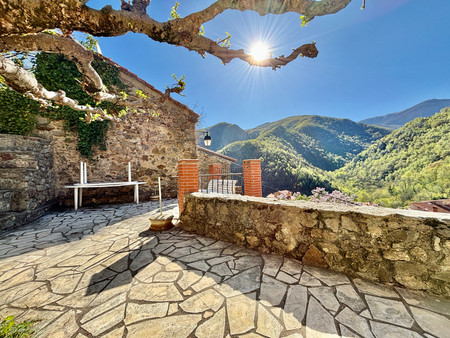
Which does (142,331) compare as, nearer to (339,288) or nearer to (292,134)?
(339,288)

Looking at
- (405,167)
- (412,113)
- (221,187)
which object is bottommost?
(221,187)

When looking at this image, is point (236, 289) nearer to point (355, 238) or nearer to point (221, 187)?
point (355, 238)

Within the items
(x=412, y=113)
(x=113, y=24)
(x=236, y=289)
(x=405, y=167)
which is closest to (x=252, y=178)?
(x=236, y=289)

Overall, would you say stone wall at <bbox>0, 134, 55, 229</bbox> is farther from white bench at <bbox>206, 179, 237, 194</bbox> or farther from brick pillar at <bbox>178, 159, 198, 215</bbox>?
white bench at <bbox>206, 179, 237, 194</bbox>

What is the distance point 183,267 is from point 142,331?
2.85 feet

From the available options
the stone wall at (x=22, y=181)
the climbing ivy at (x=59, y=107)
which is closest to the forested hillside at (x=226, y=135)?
the climbing ivy at (x=59, y=107)

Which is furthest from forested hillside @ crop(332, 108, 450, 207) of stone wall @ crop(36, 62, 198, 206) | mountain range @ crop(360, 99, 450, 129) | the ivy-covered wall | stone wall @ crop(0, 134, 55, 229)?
mountain range @ crop(360, 99, 450, 129)

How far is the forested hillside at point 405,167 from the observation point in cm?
2378

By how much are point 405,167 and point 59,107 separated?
45.7m

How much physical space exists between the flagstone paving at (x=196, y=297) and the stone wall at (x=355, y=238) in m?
0.14

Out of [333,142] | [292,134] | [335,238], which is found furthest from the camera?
[333,142]

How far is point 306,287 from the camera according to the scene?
1744mm

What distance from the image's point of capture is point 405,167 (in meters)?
30.3

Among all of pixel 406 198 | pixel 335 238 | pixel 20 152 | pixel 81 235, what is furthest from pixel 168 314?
pixel 406 198
